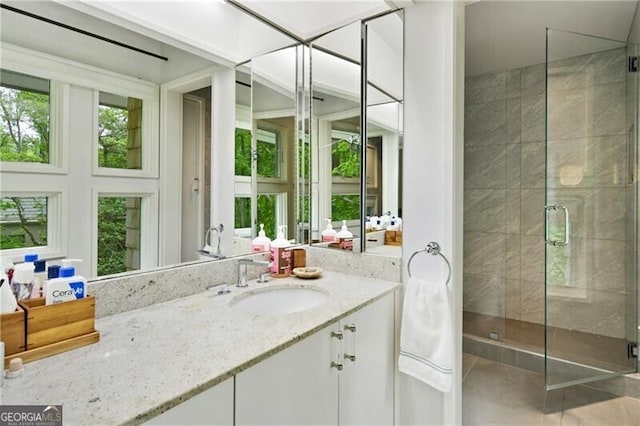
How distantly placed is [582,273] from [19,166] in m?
3.31

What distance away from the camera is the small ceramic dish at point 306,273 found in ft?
5.33

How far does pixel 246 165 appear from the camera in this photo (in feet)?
5.70

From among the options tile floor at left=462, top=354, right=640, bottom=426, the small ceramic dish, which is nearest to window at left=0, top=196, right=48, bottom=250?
the small ceramic dish

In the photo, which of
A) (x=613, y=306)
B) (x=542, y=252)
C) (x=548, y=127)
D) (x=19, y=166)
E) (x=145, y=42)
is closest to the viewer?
(x=19, y=166)

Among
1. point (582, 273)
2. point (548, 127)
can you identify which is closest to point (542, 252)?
point (582, 273)

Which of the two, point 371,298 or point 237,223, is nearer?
point 371,298

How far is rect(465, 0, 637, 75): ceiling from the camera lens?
202 cm

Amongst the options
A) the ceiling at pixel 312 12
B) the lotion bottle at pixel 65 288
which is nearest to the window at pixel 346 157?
the ceiling at pixel 312 12

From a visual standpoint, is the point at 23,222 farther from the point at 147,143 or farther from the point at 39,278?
the point at 147,143

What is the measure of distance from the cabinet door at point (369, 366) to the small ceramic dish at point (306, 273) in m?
0.36

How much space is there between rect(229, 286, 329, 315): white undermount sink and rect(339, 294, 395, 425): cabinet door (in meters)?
0.22

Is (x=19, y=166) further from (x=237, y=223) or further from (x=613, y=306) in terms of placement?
(x=613, y=306)

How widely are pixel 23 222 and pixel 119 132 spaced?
40 centimetres

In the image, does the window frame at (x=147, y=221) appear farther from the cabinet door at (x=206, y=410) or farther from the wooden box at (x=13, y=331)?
the cabinet door at (x=206, y=410)
